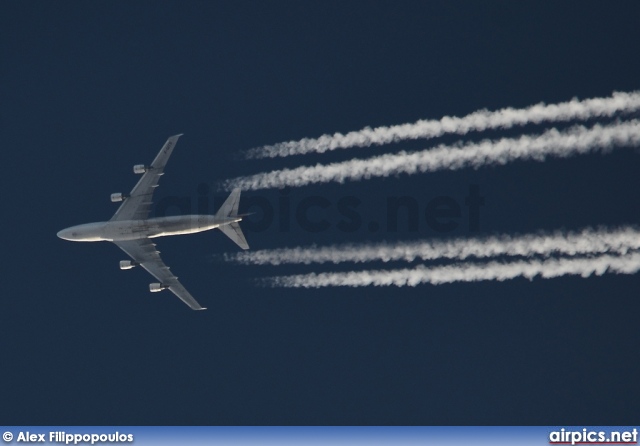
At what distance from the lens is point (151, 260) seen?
65.6m

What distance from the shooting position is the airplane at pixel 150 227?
2419 inches

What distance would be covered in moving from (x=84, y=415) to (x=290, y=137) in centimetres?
2387

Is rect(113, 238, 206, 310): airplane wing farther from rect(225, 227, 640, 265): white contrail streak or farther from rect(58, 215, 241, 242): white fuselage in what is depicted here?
rect(225, 227, 640, 265): white contrail streak

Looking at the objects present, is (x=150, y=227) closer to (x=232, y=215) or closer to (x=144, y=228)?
(x=144, y=228)

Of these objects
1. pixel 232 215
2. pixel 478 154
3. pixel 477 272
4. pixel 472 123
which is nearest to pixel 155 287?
pixel 232 215

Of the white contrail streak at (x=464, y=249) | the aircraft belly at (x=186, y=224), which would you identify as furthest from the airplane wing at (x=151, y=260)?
the aircraft belly at (x=186, y=224)

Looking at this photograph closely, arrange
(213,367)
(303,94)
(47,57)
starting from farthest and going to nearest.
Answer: (47,57) → (303,94) → (213,367)

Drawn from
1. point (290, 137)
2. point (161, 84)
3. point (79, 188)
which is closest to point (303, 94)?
point (290, 137)

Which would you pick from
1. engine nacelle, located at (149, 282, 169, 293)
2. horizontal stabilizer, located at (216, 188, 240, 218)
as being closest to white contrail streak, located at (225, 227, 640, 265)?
horizontal stabilizer, located at (216, 188, 240, 218)

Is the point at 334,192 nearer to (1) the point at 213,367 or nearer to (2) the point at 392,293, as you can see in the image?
(2) the point at 392,293

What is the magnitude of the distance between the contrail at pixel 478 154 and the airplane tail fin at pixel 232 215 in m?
2.82

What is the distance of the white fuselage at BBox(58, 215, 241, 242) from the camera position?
2406 inches

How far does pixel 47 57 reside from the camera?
278ft

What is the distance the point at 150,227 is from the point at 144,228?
0.60m
